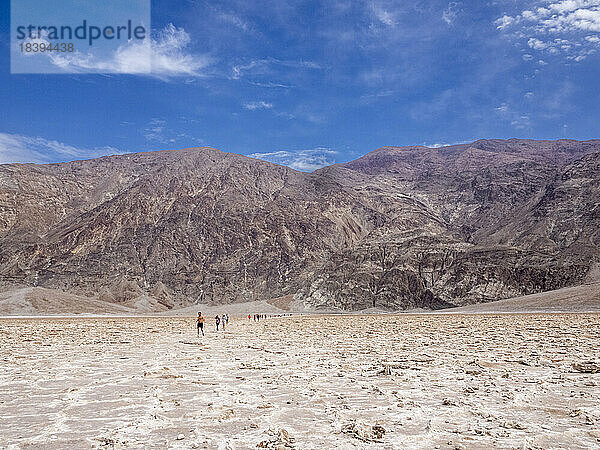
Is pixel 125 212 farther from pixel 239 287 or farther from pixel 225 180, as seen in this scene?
pixel 239 287

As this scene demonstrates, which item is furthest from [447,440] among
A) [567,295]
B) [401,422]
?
[567,295]

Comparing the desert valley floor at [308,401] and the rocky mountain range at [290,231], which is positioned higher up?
the rocky mountain range at [290,231]

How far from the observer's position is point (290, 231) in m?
107

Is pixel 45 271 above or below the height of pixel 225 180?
below

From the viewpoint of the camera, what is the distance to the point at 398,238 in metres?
95.7

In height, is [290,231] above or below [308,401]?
above

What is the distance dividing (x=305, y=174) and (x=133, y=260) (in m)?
54.2

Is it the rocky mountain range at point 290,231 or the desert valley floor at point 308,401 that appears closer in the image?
the desert valley floor at point 308,401

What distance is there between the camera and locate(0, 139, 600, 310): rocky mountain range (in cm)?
8125

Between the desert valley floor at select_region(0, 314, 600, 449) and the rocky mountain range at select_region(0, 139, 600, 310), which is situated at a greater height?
the rocky mountain range at select_region(0, 139, 600, 310)

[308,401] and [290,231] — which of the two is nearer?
[308,401]

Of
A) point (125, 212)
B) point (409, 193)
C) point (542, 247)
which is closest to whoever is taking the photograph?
point (542, 247)

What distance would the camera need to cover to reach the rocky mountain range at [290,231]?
267 feet

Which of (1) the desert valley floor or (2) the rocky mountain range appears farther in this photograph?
(2) the rocky mountain range
